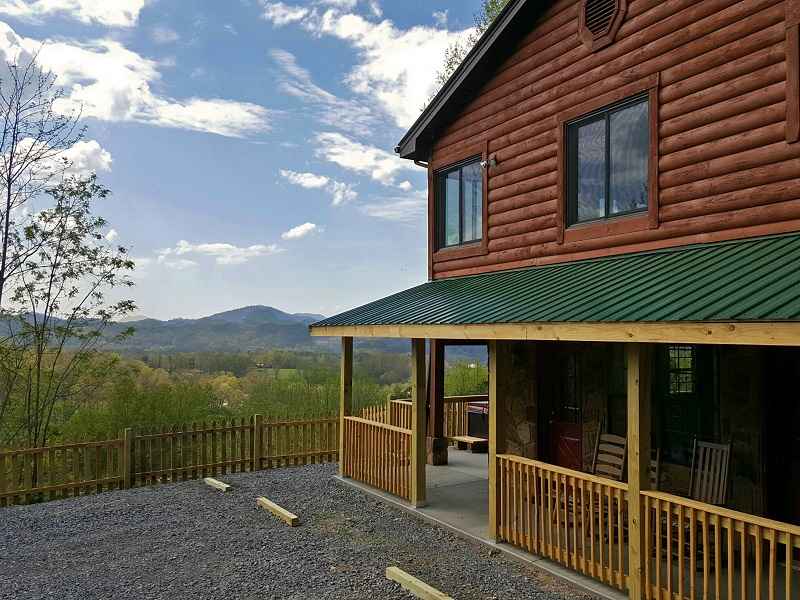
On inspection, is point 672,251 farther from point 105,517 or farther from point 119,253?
point 119,253

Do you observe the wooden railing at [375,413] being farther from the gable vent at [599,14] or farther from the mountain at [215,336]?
the mountain at [215,336]

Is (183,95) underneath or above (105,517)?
above

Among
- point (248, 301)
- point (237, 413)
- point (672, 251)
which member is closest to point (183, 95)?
point (237, 413)

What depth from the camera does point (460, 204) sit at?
405 inches

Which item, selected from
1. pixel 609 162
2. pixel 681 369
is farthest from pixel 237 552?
pixel 609 162

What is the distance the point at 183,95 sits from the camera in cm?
4044

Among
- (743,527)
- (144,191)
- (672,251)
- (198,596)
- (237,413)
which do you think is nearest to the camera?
(743,527)

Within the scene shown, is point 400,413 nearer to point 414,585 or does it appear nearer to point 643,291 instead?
point 414,585

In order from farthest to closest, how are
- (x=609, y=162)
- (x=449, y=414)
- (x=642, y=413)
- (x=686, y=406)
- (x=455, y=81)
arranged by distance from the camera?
(x=449, y=414)
(x=455, y=81)
(x=609, y=162)
(x=686, y=406)
(x=642, y=413)

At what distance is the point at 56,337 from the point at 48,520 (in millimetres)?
4301

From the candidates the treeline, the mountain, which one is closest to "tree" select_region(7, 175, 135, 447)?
the treeline

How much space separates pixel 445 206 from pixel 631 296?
5798 millimetres

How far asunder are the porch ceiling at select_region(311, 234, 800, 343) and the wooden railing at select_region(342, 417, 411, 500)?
1.58 metres

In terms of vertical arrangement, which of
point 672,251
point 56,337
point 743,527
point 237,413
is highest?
point 672,251
